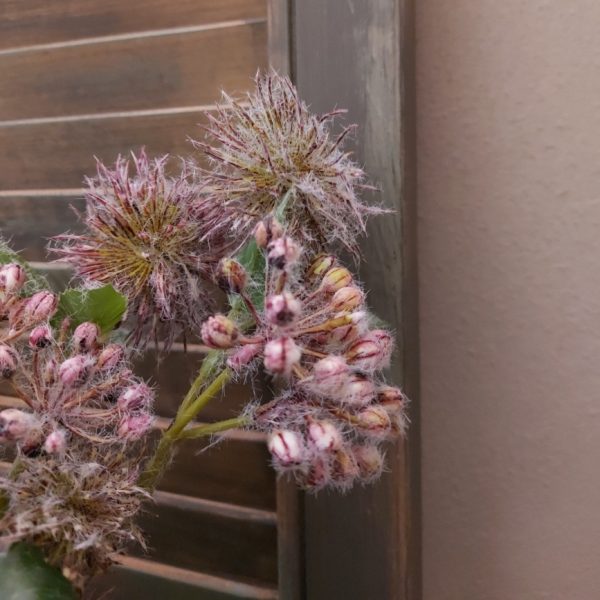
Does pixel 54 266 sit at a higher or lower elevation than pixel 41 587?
higher

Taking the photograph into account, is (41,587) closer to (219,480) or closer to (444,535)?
(219,480)

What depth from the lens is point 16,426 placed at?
374mm

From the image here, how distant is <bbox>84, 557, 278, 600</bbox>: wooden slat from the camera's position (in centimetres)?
69

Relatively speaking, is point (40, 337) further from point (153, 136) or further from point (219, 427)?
point (153, 136)

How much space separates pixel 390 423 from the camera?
1.38ft

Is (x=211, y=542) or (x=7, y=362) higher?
(x=7, y=362)

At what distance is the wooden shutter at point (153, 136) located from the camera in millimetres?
679

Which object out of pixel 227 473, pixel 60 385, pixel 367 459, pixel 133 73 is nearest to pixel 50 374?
pixel 60 385


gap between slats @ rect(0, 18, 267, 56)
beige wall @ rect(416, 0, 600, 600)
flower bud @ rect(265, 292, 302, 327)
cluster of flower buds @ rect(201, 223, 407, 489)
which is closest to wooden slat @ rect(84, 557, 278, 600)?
beige wall @ rect(416, 0, 600, 600)

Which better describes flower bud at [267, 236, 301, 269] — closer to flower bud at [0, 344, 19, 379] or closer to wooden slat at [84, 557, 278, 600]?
flower bud at [0, 344, 19, 379]

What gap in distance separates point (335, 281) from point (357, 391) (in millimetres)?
80

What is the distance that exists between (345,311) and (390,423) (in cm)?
8

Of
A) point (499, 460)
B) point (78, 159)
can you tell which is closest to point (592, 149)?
point (499, 460)

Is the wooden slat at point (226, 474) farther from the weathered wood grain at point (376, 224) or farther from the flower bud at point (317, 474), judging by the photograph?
the flower bud at point (317, 474)
